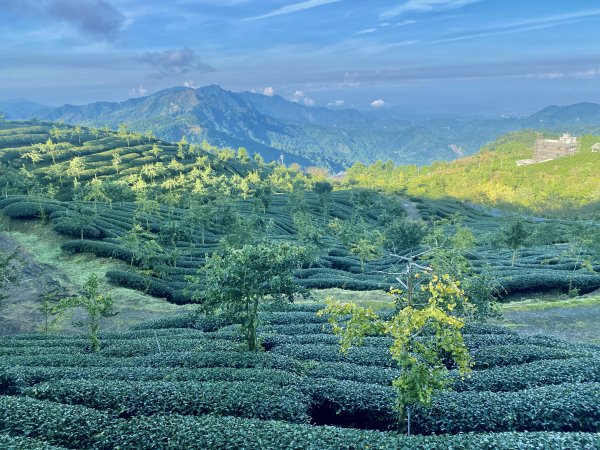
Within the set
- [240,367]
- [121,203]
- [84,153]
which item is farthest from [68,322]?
[84,153]

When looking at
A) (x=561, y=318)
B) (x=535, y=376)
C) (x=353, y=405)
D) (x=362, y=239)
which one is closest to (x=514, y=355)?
(x=535, y=376)

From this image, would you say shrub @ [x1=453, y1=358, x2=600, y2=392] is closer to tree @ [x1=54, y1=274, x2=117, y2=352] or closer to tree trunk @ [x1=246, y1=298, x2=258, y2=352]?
tree trunk @ [x1=246, y1=298, x2=258, y2=352]

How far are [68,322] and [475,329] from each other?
4136cm

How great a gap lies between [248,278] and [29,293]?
39.0m

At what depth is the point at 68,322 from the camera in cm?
4631

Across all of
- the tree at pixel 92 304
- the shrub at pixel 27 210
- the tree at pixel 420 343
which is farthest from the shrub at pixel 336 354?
the shrub at pixel 27 210

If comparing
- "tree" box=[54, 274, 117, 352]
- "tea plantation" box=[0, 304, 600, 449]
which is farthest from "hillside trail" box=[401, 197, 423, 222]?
"tree" box=[54, 274, 117, 352]

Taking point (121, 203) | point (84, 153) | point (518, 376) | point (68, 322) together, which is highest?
point (84, 153)

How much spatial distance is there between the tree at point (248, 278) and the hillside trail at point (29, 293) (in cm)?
2902

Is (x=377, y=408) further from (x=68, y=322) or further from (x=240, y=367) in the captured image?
(x=68, y=322)

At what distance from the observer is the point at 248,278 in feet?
85.2

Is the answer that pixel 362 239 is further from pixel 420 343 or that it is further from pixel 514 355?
pixel 420 343

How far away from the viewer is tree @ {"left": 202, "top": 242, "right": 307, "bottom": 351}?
2591cm

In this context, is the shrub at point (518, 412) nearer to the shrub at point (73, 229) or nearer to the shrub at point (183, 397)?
the shrub at point (183, 397)
